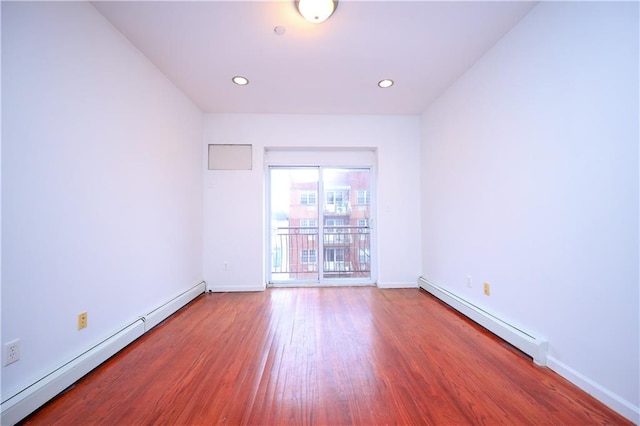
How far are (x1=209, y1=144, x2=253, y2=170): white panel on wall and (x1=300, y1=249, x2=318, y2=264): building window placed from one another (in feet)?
5.30

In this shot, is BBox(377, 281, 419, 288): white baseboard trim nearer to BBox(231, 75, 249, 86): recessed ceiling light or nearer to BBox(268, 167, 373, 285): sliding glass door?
BBox(268, 167, 373, 285): sliding glass door

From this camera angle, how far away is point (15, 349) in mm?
1229

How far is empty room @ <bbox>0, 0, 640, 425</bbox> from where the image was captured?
1.25 meters

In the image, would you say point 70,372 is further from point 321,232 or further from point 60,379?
point 321,232

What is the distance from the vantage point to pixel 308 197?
385cm

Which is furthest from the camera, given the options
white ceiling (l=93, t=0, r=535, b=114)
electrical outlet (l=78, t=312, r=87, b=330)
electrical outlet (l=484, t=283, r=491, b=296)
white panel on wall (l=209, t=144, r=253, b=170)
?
white panel on wall (l=209, t=144, r=253, b=170)

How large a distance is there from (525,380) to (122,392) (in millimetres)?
2490

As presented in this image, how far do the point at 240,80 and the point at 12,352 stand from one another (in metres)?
2.67

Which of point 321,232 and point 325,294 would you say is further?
point 321,232

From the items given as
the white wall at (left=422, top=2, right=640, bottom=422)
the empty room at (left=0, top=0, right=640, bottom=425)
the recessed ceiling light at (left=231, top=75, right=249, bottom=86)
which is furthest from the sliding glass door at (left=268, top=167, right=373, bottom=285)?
the white wall at (left=422, top=2, right=640, bottom=422)

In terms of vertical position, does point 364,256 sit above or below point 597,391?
above

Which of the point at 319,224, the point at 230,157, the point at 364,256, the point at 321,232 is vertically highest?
the point at 230,157

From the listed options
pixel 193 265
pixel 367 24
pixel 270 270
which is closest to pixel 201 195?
pixel 193 265

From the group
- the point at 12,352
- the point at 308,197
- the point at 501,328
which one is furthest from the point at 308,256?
the point at 12,352
